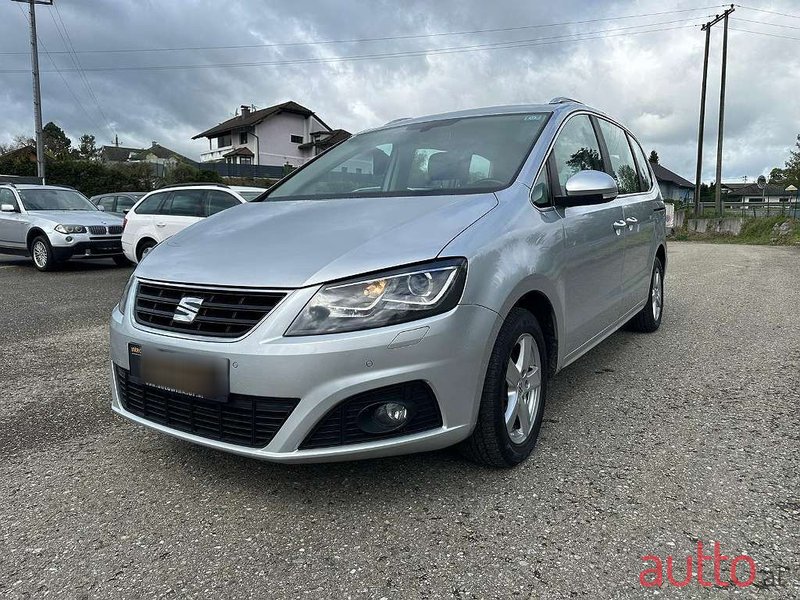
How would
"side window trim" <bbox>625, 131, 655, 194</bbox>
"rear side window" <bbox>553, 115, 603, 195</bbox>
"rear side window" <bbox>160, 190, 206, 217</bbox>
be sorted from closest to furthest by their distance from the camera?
"rear side window" <bbox>553, 115, 603, 195</bbox> < "side window trim" <bbox>625, 131, 655, 194</bbox> < "rear side window" <bbox>160, 190, 206, 217</bbox>

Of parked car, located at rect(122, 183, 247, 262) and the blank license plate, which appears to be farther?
parked car, located at rect(122, 183, 247, 262)

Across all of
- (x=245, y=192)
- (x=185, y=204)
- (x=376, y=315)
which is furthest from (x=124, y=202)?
(x=376, y=315)

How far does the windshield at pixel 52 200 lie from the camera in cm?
1154

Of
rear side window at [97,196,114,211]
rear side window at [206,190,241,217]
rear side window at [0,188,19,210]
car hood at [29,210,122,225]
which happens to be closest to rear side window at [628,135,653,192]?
rear side window at [206,190,241,217]

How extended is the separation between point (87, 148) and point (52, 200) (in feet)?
172

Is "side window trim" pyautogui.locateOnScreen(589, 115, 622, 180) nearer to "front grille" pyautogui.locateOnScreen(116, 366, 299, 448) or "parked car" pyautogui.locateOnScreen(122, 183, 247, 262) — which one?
"front grille" pyautogui.locateOnScreen(116, 366, 299, 448)

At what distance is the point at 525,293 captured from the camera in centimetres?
267

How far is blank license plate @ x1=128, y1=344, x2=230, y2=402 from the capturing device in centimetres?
227

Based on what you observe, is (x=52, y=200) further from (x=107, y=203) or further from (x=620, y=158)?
(x=620, y=158)

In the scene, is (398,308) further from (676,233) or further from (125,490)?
(676,233)

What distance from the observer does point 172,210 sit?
9867 millimetres

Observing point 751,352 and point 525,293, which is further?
point 751,352

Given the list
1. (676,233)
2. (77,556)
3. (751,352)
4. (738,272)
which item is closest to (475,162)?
(77,556)

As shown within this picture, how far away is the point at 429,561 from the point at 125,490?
1.37 meters
